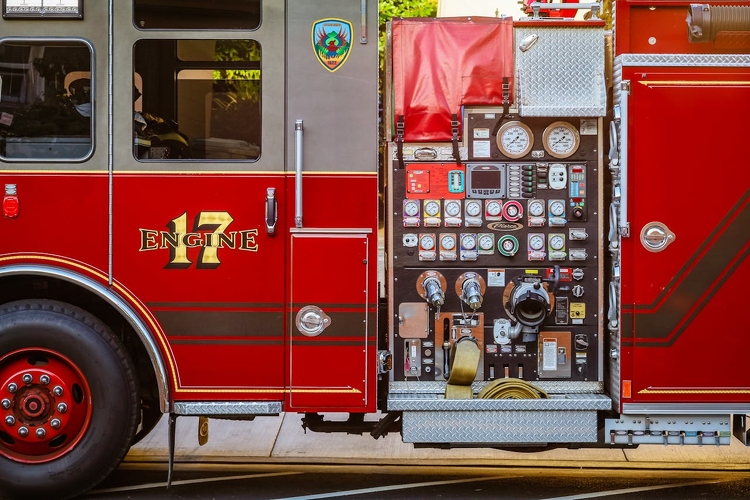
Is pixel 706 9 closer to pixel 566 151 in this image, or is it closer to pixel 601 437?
pixel 566 151

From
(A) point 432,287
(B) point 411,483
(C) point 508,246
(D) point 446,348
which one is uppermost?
(C) point 508,246

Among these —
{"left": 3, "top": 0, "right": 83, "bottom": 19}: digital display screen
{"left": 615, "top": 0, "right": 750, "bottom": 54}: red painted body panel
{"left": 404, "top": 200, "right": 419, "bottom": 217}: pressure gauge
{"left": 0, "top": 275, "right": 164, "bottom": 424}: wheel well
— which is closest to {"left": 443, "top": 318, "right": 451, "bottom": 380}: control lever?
{"left": 404, "top": 200, "right": 419, "bottom": 217}: pressure gauge

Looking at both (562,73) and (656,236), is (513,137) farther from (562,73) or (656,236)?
(656,236)

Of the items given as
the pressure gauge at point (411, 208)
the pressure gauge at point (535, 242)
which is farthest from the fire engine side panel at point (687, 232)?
the pressure gauge at point (411, 208)

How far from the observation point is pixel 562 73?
511 centimetres

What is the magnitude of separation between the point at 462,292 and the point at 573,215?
803mm

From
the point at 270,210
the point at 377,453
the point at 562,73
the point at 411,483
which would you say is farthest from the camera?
the point at 377,453

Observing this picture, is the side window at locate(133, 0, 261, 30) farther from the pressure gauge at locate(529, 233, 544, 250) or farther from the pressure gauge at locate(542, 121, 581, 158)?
the pressure gauge at locate(529, 233, 544, 250)

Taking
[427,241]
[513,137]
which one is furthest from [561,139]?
[427,241]

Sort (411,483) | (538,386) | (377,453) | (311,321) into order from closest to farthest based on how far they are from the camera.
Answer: (311,321), (538,386), (411,483), (377,453)

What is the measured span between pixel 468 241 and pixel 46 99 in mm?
2571

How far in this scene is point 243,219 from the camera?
4.98 metres

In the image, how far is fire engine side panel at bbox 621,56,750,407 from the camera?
4965 mm

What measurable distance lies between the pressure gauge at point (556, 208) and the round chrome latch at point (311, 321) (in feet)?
4.82
